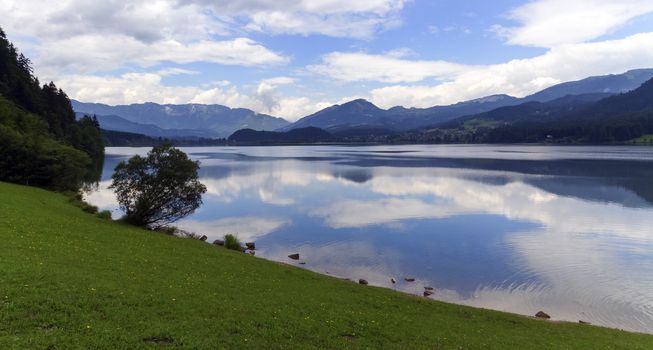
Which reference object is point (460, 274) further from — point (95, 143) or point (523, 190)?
point (95, 143)

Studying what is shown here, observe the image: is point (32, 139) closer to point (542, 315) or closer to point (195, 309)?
point (195, 309)

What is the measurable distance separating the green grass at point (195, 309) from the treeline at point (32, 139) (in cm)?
2801

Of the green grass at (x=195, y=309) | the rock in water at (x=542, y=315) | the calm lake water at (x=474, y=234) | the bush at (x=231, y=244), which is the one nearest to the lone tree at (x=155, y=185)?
the bush at (x=231, y=244)

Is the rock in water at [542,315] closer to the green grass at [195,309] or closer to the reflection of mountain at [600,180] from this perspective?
the green grass at [195,309]

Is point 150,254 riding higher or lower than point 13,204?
lower

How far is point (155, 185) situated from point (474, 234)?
123ft

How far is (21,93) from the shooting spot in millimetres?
106875

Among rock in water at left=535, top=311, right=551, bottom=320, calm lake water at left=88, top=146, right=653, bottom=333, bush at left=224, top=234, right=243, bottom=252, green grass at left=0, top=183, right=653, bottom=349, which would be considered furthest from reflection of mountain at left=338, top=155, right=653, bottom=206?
bush at left=224, top=234, right=243, bottom=252

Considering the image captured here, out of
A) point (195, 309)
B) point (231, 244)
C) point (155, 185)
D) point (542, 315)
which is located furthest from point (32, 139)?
point (542, 315)

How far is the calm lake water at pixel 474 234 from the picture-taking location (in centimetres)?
3503

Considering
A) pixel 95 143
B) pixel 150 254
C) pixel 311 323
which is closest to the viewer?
pixel 311 323

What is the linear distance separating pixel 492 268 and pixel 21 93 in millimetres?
115030

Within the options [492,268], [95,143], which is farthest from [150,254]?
[95,143]

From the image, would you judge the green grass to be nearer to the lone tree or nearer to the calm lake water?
the calm lake water
